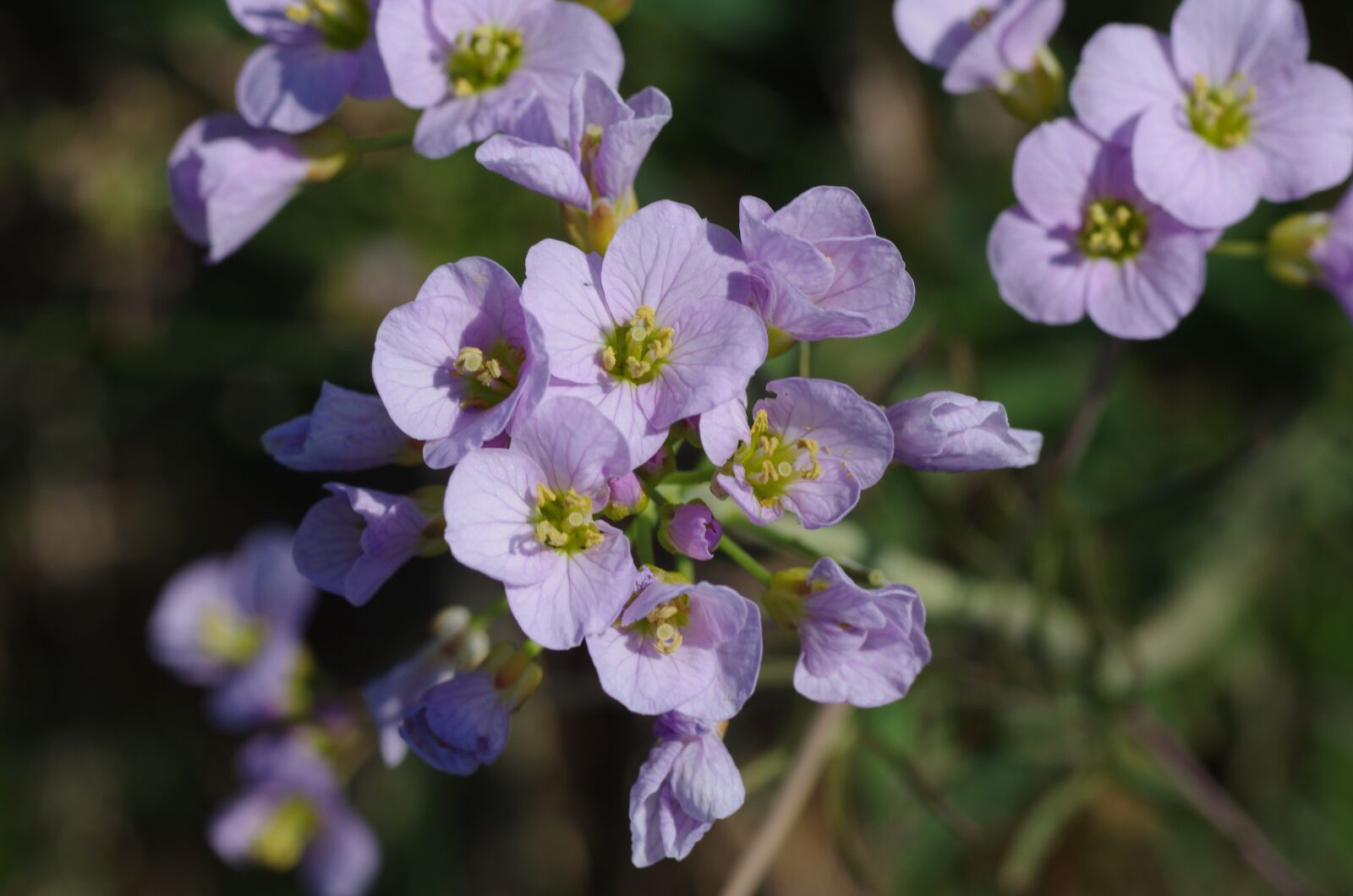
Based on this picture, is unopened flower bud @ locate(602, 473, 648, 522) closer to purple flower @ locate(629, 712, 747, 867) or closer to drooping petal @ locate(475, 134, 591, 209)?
purple flower @ locate(629, 712, 747, 867)

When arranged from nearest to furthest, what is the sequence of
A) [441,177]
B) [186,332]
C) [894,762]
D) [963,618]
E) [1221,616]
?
[894,762] → [963,618] → [1221,616] → [441,177] → [186,332]

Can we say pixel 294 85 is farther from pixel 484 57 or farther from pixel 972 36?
pixel 972 36

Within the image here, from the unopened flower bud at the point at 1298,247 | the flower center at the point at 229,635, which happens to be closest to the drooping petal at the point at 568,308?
the unopened flower bud at the point at 1298,247

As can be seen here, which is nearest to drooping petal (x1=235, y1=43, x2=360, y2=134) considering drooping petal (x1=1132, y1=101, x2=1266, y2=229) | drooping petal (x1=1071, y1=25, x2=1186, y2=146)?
drooping petal (x1=1071, y1=25, x2=1186, y2=146)

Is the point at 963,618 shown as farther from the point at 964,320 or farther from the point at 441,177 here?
the point at 441,177

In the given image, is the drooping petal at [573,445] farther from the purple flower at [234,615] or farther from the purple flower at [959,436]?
the purple flower at [234,615]

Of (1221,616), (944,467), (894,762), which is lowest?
(1221,616)

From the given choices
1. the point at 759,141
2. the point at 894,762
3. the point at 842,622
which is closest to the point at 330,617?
the point at 759,141
